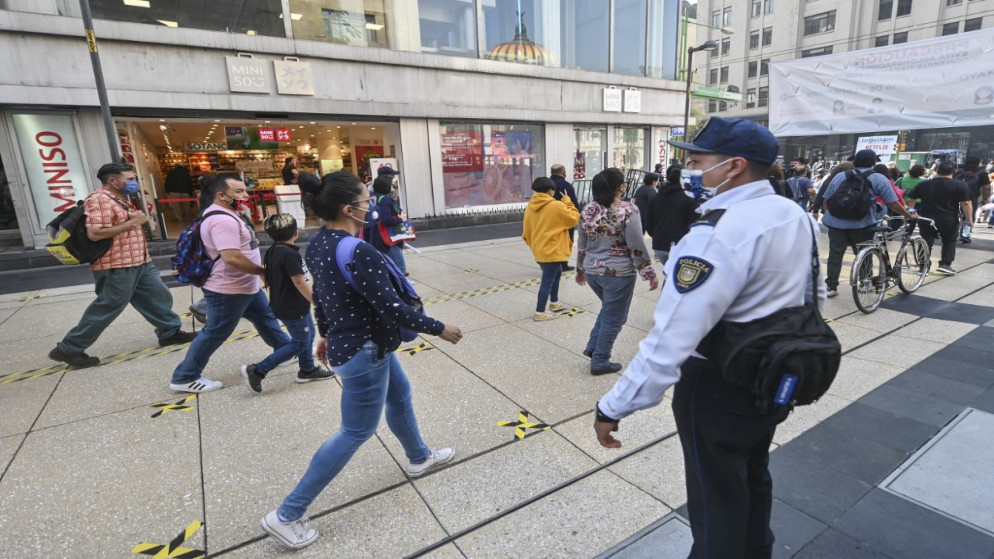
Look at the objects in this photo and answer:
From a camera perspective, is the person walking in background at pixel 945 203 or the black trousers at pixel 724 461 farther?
the person walking in background at pixel 945 203

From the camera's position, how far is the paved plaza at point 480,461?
2.47m

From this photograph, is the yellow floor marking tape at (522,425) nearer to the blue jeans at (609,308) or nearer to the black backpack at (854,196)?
the blue jeans at (609,308)

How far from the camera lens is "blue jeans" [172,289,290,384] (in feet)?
13.0

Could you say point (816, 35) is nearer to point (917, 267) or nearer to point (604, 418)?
point (917, 267)

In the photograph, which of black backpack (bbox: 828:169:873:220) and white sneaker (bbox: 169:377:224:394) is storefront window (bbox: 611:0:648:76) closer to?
black backpack (bbox: 828:169:873:220)

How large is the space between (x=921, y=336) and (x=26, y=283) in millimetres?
13292

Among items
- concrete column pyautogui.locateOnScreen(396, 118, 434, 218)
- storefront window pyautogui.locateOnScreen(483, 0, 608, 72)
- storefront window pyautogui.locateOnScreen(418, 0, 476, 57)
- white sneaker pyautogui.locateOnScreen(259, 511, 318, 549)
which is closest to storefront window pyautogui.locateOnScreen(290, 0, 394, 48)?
storefront window pyautogui.locateOnScreen(418, 0, 476, 57)

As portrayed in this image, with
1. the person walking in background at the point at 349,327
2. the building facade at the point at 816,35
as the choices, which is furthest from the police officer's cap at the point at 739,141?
the building facade at the point at 816,35

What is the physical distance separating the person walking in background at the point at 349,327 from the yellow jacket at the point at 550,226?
3305 millimetres

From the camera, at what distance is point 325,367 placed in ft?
14.9

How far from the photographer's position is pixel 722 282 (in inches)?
58.4

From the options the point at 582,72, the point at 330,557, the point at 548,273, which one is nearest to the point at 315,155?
the point at 582,72

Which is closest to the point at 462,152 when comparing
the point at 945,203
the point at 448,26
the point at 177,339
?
the point at 448,26

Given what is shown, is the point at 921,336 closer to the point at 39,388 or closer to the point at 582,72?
the point at 39,388
